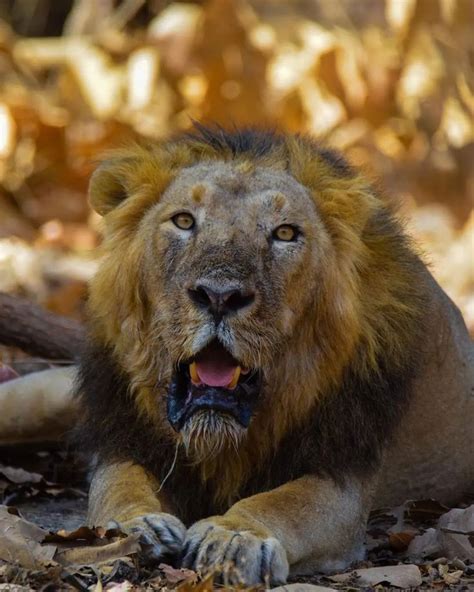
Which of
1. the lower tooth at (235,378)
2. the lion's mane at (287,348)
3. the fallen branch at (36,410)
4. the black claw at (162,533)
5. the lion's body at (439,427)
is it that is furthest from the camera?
the fallen branch at (36,410)

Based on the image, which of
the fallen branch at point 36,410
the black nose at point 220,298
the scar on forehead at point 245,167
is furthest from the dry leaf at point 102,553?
the fallen branch at point 36,410

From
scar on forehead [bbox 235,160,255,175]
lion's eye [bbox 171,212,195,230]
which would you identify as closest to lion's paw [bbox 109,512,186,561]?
lion's eye [bbox 171,212,195,230]

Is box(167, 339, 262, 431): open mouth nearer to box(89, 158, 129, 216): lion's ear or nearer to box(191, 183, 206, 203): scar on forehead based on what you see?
box(191, 183, 206, 203): scar on forehead

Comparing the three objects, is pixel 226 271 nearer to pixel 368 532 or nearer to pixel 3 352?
pixel 368 532

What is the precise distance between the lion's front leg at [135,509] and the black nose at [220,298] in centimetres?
66

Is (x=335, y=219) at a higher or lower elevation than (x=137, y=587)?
higher

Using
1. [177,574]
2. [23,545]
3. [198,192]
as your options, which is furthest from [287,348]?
[23,545]

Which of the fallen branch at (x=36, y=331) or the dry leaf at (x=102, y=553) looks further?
the fallen branch at (x=36, y=331)

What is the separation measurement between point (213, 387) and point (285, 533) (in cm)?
52

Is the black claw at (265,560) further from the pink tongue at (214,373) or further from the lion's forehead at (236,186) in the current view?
the lion's forehead at (236,186)

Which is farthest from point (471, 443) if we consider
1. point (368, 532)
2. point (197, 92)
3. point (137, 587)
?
point (197, 92)

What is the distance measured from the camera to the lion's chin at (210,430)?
4.10m

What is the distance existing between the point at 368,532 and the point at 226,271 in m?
1.51

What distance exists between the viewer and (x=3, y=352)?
325 inches
